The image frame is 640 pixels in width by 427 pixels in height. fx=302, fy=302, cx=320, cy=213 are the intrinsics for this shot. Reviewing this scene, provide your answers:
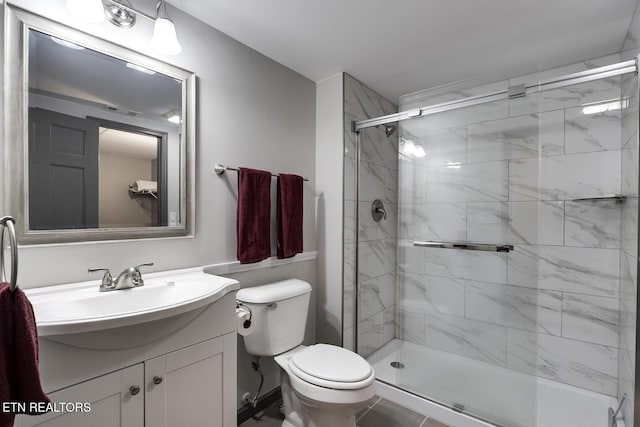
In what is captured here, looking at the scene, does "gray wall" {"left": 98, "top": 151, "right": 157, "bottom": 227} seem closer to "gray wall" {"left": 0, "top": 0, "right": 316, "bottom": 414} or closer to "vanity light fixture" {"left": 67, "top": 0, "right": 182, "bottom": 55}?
"gray wall" {"left": 0, "top": 0, "right": 316, "bottom": 414}

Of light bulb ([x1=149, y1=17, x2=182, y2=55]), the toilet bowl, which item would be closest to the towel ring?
light bulb ([x1=149, y1=17, x2=182, y2=55])

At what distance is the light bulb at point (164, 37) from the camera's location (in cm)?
132

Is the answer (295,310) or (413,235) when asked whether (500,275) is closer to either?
(413,235)

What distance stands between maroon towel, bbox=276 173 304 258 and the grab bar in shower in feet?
2.75

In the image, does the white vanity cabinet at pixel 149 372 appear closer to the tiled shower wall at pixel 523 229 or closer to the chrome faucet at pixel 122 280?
the chrome faucet at pixel 122 280

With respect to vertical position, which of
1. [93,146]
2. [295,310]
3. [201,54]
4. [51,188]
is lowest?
[295,310]

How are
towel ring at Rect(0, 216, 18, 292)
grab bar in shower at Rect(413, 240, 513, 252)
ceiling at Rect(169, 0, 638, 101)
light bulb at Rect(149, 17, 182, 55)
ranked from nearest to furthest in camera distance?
towel ring at Rect(0, 216, 18, 292)
light bulb at Rect(149, 17, 182, 55)
ceiling at Rect(169, 0, 638, 101)
grab bar in shower at Rect(413, 240, 513, 252)

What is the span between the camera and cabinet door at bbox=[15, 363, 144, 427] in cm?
85

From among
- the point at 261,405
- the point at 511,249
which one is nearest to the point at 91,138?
the point at 261,405

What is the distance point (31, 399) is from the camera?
2.31 ft

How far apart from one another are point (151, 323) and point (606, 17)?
8.38 ft

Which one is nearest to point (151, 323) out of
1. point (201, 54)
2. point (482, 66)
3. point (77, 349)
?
point (77, 349)

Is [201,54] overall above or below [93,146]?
above

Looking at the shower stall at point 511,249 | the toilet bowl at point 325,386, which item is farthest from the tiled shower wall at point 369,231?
the toilet bowl at point 325,386
